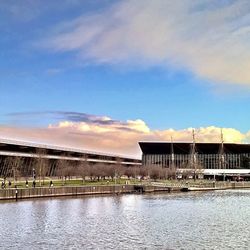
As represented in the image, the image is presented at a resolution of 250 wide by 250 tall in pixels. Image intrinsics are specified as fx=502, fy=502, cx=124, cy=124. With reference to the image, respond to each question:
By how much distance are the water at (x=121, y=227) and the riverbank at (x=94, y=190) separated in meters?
14.3

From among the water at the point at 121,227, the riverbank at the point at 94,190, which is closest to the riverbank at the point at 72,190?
the riverbank at the point at 94,190

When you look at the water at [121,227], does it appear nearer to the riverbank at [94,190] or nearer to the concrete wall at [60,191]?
the concrete wall at [60,191]

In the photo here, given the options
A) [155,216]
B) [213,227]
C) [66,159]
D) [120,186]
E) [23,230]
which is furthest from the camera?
[66,159]

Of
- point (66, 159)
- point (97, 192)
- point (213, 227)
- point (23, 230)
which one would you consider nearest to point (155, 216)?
point (213, 227)

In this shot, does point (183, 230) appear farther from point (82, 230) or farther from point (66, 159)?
point (66, 159)

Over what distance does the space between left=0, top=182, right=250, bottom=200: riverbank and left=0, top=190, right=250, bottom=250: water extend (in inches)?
564

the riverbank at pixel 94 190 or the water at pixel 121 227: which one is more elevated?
the riverbank at pixel 94 190

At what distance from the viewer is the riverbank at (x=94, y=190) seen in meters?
86.7

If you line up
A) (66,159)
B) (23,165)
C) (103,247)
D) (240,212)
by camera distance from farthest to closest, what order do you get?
(66,159) → (23,165) → (240,212) → (103,247)

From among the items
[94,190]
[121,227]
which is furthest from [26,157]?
[121,227]

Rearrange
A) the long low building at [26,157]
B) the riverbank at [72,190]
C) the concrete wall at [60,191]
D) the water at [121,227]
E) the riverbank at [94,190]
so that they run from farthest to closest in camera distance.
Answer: the long low building at [26,157]
the riverbank at [94,190]
the riverbank at [72,190]
the concrete wall at [60,191]
the water at [121,227]

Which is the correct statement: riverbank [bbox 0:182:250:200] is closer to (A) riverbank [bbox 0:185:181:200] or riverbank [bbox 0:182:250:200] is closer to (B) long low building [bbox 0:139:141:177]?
(A) riverbank [bbox 0:185:181:200]

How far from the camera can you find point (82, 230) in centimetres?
4778

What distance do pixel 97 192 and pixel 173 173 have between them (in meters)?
82.5
